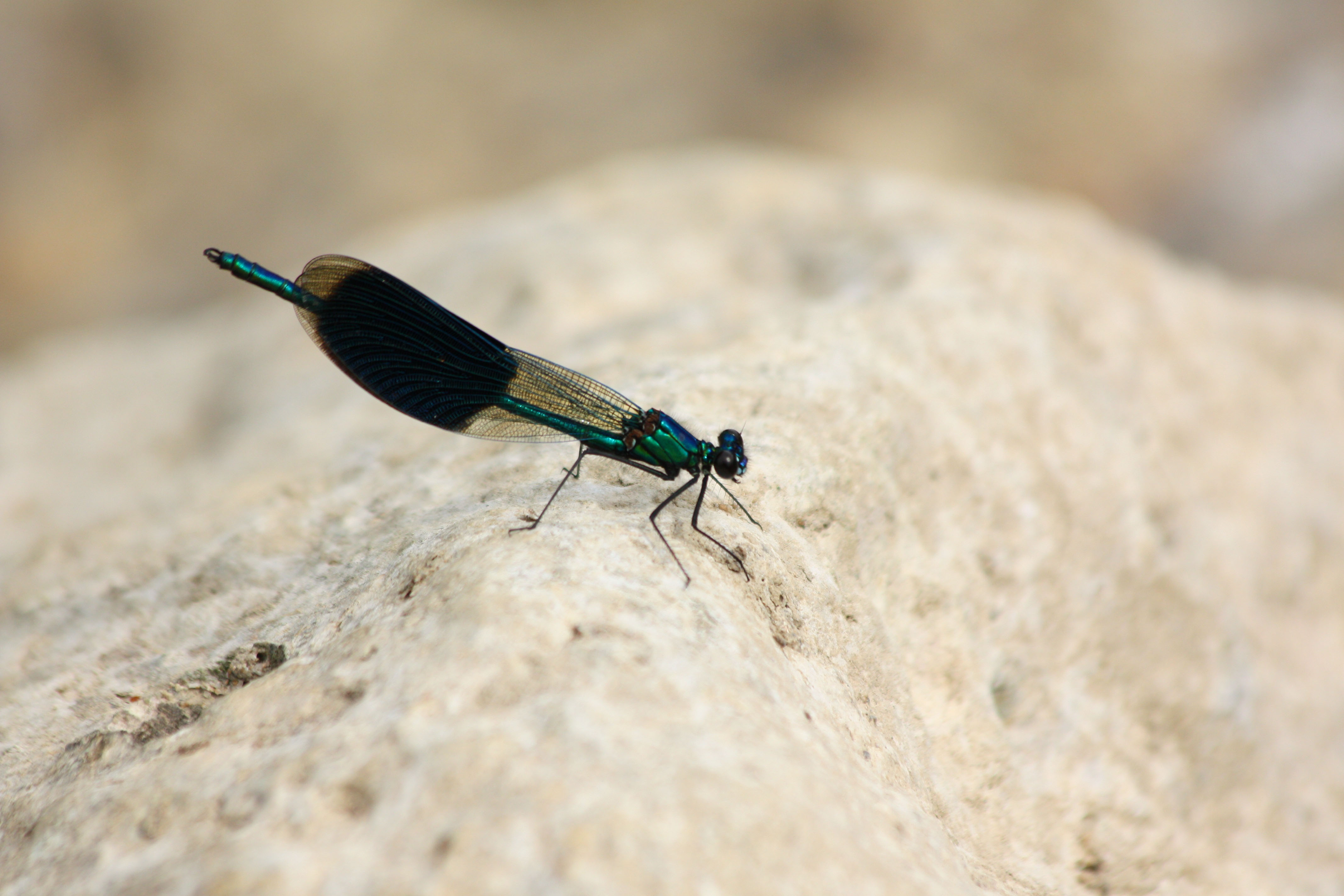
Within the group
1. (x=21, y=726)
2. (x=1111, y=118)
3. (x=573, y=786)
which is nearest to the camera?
(x=573, y=786)

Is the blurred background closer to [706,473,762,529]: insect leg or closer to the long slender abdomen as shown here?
the long slender abdomen

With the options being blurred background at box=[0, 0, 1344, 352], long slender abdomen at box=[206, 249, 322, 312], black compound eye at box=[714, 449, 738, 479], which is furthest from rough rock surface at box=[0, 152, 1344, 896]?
blurred background at box=[0, 0, 1344, 352]

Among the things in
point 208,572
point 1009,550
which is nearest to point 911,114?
point 1009,550

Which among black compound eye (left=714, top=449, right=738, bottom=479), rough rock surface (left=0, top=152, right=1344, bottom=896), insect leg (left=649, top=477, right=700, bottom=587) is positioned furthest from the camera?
black compound eye (left=714, top=449, right=738, bottom=479)

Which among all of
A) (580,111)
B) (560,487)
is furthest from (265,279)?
(580,111)

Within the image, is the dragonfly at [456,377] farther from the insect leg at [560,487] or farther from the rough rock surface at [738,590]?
the rough rock surface at [738,590]

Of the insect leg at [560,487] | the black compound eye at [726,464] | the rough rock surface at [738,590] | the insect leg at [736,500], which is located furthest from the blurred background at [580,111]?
the black compound eye at [726,464]

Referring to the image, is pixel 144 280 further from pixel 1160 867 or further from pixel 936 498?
pixel 1160 867
